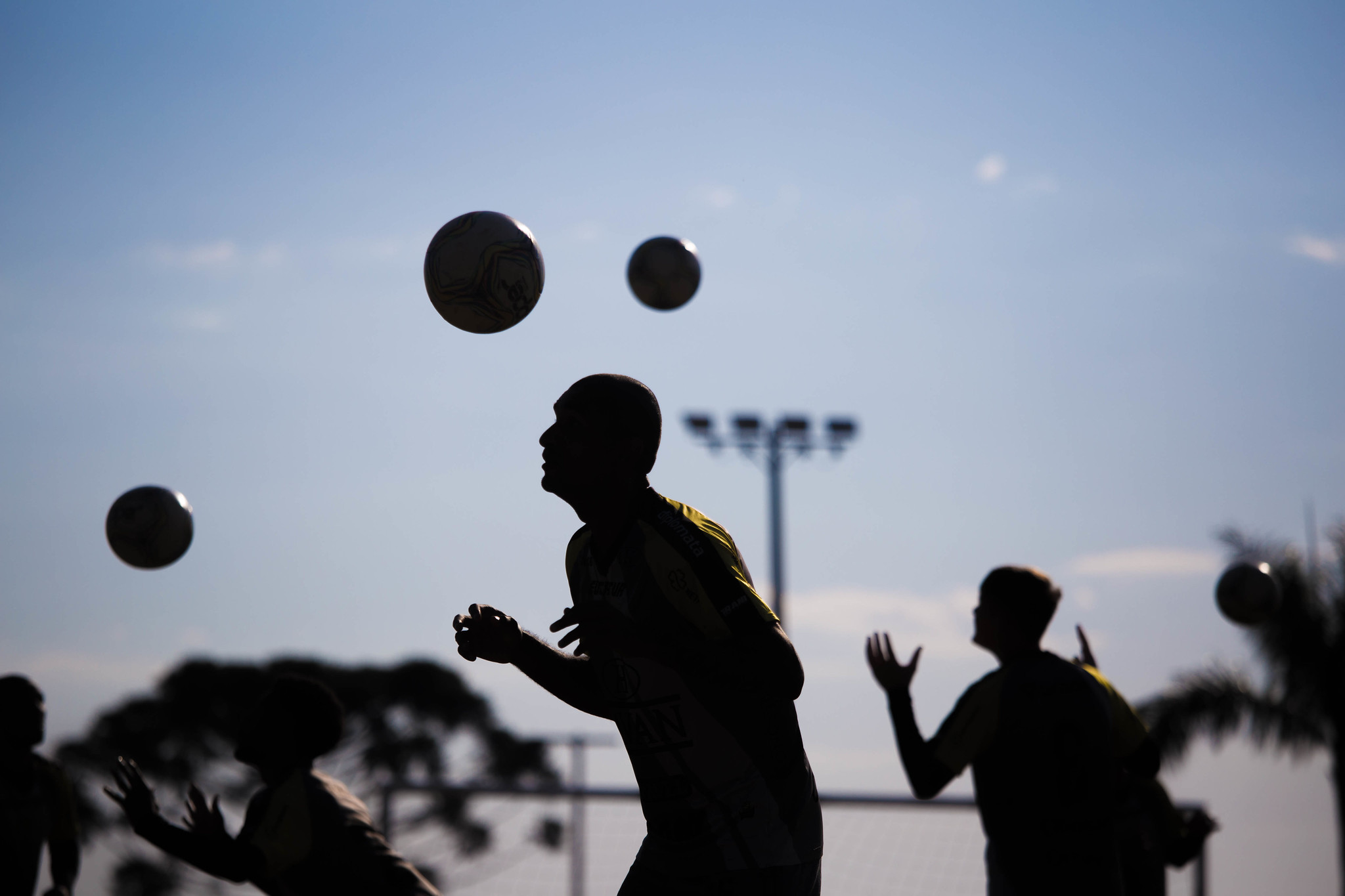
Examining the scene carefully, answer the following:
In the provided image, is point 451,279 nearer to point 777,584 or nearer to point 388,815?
point 388,815

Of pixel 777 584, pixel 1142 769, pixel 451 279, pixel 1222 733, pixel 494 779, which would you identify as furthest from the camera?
pixel 494 779

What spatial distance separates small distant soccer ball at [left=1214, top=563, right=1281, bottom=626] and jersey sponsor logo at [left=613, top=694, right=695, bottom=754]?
7274 mm

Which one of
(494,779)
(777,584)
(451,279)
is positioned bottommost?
(494,779)

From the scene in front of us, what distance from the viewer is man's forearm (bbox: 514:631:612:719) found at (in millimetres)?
4211

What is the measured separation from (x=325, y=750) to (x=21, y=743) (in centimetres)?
317

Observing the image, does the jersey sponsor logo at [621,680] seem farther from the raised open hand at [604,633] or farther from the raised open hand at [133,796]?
the raised open hand at [133,796]

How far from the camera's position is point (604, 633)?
3.53 metres

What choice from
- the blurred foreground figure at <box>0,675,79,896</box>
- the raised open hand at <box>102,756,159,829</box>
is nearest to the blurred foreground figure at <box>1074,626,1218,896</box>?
the raised open hand at <box>102,756,159,829</box>

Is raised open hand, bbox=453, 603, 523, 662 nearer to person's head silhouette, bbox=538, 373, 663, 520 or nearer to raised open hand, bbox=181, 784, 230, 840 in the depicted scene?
person's head silhouette, bbox=538, 373, 663, 520

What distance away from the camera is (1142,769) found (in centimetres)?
552

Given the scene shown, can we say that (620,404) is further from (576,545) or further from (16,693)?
(16,693)

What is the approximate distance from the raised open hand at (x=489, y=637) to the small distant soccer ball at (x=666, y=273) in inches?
225

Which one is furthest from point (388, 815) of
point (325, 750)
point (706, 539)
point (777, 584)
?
point (777, 584)

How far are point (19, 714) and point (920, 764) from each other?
553cm
